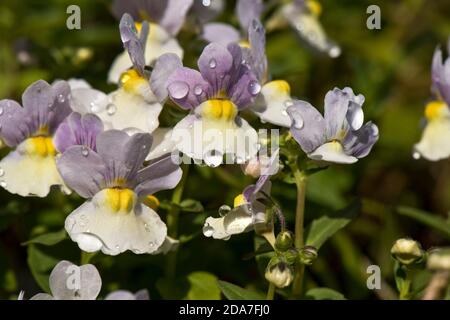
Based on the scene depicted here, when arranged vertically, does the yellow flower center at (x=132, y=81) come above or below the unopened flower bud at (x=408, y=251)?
above

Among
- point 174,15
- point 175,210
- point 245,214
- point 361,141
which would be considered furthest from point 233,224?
point 174,15

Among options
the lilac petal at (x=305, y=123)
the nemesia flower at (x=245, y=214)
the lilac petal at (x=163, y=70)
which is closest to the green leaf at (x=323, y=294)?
the nemesia flower at (x=245, y=214)

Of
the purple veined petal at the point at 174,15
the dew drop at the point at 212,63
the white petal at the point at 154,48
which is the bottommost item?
the dew drop at the point at 212,63

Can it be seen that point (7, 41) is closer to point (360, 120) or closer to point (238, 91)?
point (238, 91)

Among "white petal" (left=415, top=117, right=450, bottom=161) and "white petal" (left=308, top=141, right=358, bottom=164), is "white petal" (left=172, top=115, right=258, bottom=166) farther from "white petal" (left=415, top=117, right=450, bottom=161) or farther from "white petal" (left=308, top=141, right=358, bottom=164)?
"white petal" (left=415, top=117, right=450, bottom=161)

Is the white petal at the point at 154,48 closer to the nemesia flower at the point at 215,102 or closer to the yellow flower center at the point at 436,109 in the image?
the nemesia flower at the point at 215,102

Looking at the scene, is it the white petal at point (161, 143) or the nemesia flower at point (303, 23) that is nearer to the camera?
the white petal at point (161, 143)

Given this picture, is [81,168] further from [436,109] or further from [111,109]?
[436,109]
